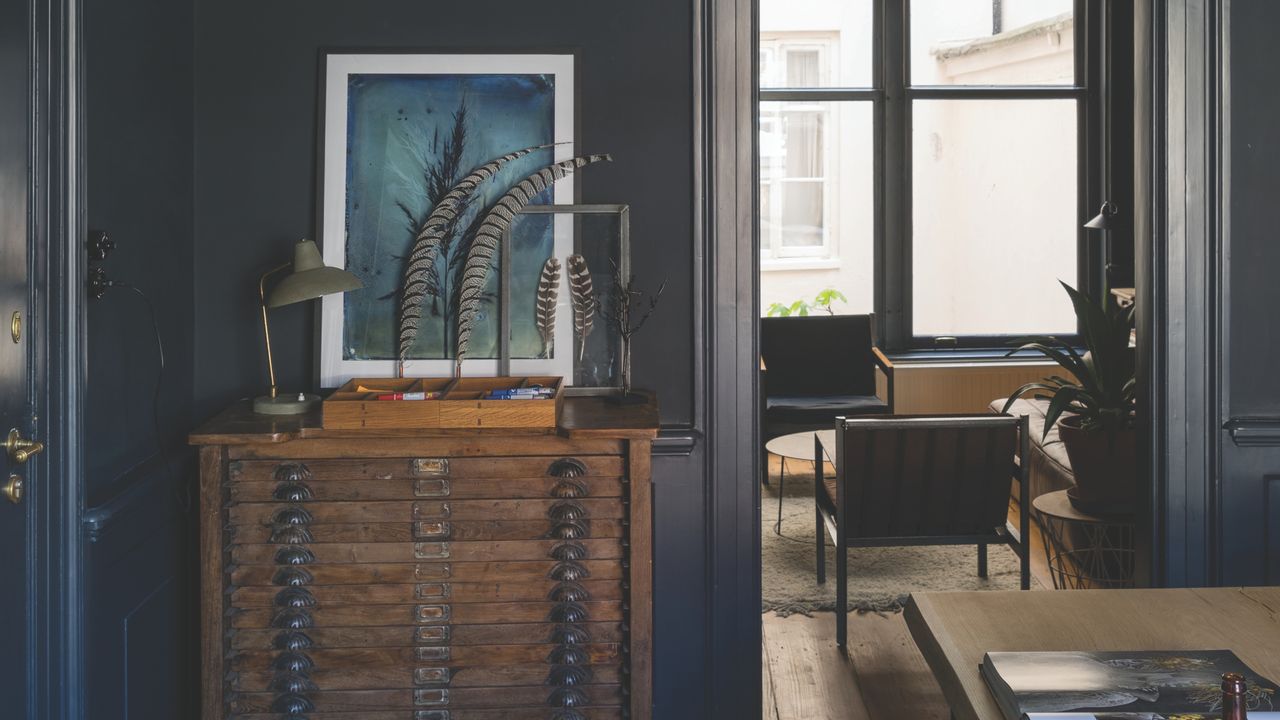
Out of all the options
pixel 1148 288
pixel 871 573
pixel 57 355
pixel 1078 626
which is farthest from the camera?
pixel 871 573

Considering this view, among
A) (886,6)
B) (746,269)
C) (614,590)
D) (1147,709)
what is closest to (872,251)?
(886,6)

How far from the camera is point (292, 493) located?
8.36 feet

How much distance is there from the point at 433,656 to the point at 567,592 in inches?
13.6

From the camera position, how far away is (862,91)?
662 centimetres

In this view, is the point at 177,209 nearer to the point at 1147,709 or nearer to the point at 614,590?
the point at 614,590

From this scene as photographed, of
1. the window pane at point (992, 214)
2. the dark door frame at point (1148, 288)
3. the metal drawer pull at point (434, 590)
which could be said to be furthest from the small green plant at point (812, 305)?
the metal drawer pull at point (434, 590)

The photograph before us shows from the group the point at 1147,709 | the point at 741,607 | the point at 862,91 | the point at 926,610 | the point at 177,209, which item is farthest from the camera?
the point at 862,91

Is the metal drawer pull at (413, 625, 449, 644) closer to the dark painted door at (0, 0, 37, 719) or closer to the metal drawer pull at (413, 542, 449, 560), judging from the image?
the metal drawer pull at (413, 542, 449, 560)

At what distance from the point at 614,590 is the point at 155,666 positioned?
3.56ft

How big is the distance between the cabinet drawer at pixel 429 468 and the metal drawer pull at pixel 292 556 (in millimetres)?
162

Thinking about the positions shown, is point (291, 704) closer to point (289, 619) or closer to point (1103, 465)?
point (289, 619)

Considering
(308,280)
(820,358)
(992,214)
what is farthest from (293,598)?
(992,214)

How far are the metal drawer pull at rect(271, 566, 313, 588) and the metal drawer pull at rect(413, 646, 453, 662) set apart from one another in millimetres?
301

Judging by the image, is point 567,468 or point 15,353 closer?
point 15,353
